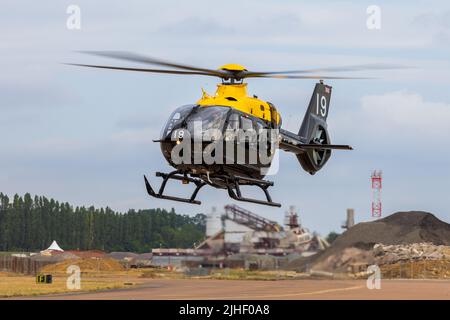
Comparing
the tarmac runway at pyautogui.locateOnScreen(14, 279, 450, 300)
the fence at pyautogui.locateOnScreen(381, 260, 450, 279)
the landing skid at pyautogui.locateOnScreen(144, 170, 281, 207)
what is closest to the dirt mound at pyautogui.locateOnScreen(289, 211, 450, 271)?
the fence at pyautogui.locateOnScreen(381, 260, 450, 279)

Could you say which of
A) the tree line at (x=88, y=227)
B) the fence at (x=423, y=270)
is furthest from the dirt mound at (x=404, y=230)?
the tree line at (x=88, y=227)

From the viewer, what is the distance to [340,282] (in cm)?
6662

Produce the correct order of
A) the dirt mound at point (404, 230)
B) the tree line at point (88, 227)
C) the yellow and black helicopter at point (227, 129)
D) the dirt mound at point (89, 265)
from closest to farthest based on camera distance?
1. the yellow and black helicopter at point (227, 129)
2. the tree line at point (88, 227)
3. the dirt mound at point (404, 230)
4. the dirt mound at point (89, 265)

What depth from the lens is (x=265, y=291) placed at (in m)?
56.3

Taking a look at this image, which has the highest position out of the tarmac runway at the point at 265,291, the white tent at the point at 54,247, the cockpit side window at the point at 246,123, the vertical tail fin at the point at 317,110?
the vertical tail fin at the point at 317,110

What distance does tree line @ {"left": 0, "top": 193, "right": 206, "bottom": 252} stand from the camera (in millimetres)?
68062

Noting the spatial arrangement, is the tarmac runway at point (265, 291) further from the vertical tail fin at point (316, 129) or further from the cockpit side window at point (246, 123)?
the cockpit side window at point (246, 123)

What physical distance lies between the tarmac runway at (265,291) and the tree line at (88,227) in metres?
3.23

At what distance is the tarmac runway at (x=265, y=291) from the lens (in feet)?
170

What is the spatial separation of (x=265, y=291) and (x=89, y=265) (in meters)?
37.1

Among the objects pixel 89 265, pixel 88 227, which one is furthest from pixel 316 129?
pixel 89 265

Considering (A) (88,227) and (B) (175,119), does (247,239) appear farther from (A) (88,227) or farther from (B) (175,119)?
(A) (88,227)
